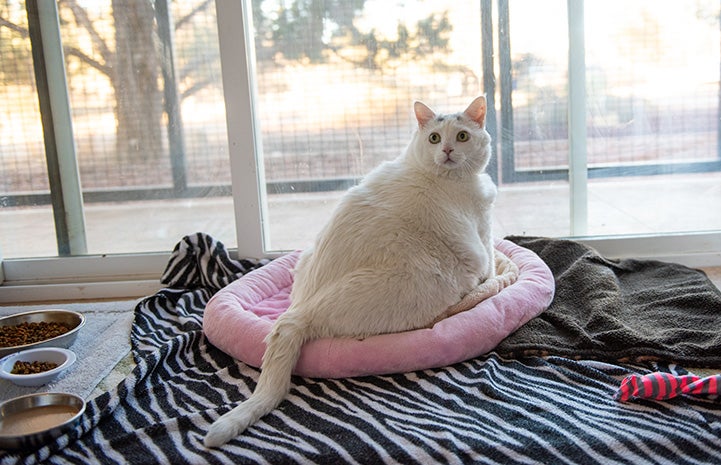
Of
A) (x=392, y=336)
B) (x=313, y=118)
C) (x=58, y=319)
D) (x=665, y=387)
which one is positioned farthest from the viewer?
(x=313, y=118)

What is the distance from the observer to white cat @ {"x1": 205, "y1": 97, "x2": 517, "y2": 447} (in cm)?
171

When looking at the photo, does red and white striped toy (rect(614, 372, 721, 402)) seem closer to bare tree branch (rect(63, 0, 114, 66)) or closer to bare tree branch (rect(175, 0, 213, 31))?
bare tree branch (rect(175, 0, 213, 31))

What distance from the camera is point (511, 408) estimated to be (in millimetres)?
1492

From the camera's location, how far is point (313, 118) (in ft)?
8.93

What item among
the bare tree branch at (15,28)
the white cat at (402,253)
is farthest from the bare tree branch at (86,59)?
the white cat at (402,253)

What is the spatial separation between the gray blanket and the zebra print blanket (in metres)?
0.07

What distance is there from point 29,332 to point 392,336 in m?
1.19

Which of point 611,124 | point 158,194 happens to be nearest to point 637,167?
point 611,124

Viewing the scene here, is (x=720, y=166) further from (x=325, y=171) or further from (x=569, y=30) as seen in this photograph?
(x=325, y=171)

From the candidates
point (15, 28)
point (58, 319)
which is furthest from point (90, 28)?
point (58, 319)

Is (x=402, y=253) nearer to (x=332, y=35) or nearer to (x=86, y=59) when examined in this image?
(x=332, y=35)

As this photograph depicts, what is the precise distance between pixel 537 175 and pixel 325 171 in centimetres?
94

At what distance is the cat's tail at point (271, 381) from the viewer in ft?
4.61

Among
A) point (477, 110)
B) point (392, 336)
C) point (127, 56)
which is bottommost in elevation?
point (392, 336)
